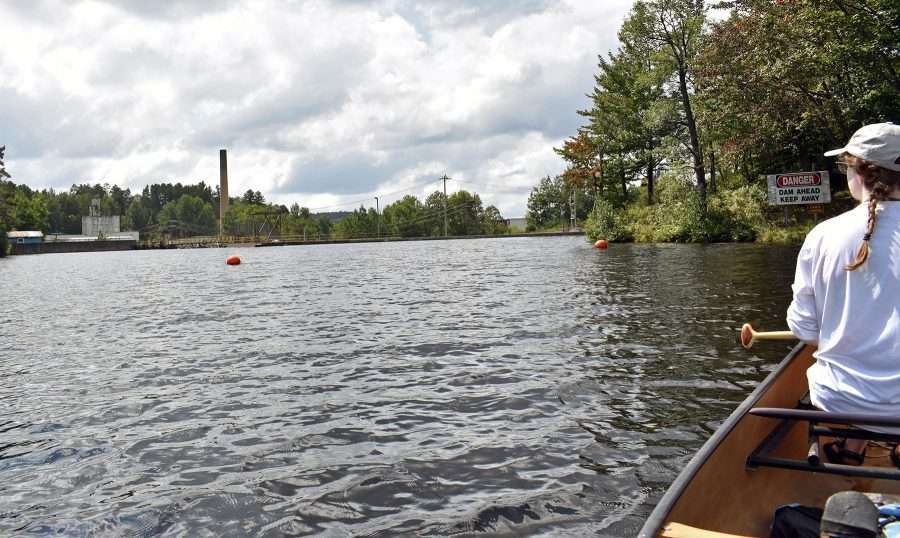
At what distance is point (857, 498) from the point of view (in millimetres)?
2596

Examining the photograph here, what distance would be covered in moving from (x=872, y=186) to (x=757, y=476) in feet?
6.16

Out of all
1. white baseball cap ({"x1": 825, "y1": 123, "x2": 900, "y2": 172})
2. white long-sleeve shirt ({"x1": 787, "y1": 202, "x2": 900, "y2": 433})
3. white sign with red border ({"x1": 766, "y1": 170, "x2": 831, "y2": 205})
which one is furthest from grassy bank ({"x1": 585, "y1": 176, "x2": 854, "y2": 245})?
white baseball cap ({"x1": 825, "y1": 123, "x2": 900, "y2": 172})

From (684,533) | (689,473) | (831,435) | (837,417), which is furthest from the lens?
(831,435)

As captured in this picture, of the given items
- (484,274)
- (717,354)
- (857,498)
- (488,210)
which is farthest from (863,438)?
(488,210)

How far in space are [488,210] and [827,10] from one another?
147 meters

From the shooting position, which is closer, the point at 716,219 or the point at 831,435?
the point at 831,435

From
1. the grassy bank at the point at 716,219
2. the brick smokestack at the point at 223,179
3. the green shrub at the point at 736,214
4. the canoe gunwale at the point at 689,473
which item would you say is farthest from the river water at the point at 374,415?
the brick smokestack at the point at 223,179

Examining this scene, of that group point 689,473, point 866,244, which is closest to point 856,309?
point 866,244

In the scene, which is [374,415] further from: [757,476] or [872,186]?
[872,186]

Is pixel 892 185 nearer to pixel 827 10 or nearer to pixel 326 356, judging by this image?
pixel 326 356

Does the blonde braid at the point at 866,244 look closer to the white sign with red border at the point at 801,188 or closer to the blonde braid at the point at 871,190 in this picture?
the blonde braid at the point at 871,190

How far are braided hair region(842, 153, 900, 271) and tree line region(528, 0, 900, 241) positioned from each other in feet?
93.1

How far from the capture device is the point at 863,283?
353cm

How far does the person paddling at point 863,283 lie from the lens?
3.46 metres
